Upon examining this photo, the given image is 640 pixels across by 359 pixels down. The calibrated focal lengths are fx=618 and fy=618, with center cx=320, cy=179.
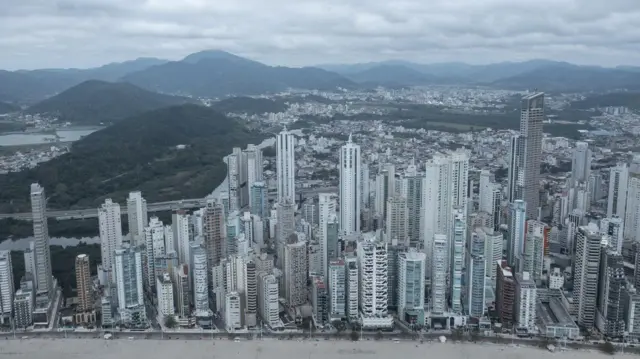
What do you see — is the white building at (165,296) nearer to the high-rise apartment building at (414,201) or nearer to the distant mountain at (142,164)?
the high-rise apartment building at (414,201)

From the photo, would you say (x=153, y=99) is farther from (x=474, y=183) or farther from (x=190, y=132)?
(x=474, y=183)

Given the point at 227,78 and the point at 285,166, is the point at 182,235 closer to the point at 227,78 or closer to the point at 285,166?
the point at 285,166

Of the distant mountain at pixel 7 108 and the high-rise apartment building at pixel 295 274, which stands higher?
the distant mountain at pixel 7 108

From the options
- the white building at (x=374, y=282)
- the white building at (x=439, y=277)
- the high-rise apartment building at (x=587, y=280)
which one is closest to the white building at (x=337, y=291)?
the white building at (x=374, y=282)

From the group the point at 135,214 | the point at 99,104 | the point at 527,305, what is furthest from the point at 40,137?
the point at 527,305

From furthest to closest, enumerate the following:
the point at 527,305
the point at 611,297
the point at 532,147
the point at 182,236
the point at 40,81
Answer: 1. the point at 40,81
2. the point at 532,147
3. the point at 182,236
4. the point at 527,305
5. the point at 611,297
